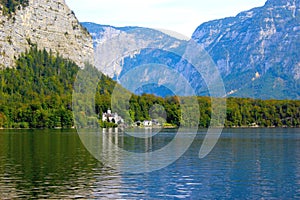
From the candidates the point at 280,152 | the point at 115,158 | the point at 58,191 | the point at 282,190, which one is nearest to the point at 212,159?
the point at 115,158

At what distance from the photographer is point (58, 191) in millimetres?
48094

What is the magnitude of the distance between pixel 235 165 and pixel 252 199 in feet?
76.4

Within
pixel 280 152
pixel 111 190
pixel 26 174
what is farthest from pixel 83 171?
pixel 280 152

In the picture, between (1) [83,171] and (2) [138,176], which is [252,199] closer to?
(2) [138,176]

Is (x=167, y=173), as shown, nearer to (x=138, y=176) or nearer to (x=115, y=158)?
(x=138, y=176)

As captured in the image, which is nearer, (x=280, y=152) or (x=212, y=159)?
(x=212, y=159)

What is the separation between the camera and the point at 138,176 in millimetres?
58312

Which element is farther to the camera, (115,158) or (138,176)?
(115,158)

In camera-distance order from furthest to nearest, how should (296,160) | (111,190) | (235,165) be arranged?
(296,160) < (235,165) < (111,190)

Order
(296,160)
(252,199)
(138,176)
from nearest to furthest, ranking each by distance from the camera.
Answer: (252,199) → (138,176) → (296,160)

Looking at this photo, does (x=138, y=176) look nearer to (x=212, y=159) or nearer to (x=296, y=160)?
(x=212, y=159)

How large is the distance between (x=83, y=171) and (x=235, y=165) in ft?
59.9

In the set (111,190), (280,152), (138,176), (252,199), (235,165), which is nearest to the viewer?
(252,199)

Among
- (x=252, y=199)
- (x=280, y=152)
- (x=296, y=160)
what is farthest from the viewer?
(x=280, y=152)
